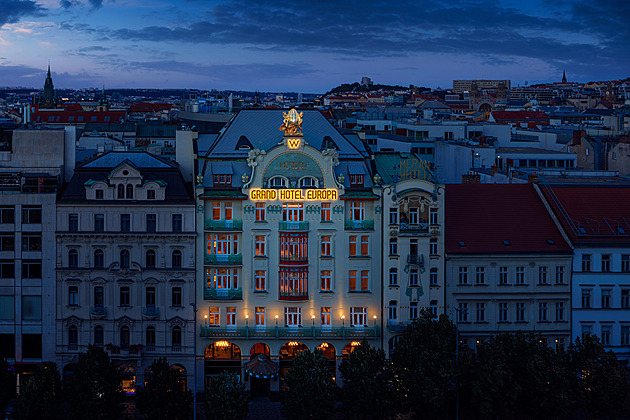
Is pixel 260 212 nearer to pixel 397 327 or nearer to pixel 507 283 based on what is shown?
pixel 397 327

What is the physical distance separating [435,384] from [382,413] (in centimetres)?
475

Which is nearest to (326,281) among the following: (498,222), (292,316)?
(292,316)

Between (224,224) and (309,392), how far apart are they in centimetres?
1804

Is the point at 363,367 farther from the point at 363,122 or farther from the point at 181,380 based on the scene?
the point at 363,122

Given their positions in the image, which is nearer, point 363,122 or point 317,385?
point 317,385

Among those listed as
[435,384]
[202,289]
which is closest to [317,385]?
[435,384]

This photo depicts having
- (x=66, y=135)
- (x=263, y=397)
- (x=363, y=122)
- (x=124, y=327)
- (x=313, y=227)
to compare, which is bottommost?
(x=263, y=397)

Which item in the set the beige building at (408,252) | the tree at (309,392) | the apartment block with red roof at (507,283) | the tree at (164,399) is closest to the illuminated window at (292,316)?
the beige building at (408,252)

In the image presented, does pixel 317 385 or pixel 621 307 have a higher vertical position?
pixel 621 307

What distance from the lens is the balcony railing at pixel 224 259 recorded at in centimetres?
8744

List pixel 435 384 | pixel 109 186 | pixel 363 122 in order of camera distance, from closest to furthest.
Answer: pixel 435 384, pixel 109 186, pixel 363 122

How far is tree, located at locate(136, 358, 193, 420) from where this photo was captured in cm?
7756

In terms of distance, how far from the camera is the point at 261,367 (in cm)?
8575

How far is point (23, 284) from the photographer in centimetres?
8700
